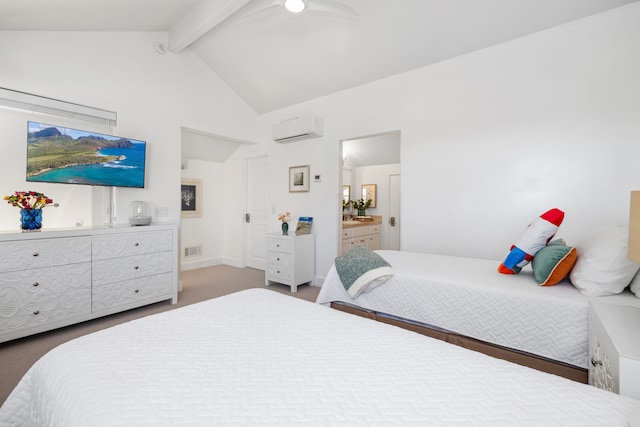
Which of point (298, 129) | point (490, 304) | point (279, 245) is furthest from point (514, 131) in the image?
point (279, 245)

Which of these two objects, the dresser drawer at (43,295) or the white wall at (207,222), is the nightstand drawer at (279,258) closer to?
the white wall at (207,222)

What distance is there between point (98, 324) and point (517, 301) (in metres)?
3.49

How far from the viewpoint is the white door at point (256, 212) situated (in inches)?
198

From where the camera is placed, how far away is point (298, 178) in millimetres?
4367

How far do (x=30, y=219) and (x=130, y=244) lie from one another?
78 centimetres

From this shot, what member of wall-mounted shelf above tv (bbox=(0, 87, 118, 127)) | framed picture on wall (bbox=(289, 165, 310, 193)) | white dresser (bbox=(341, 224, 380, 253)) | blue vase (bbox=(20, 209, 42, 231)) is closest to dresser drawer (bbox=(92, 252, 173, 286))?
blue vase (bbox=(20, 209, 42, 231))

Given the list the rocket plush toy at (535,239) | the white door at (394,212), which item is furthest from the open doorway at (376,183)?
the rocket plush toy at (535,239)

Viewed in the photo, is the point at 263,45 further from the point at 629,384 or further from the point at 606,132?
the point at 629,384

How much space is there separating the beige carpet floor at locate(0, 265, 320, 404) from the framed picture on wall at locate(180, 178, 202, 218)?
3.36 feet

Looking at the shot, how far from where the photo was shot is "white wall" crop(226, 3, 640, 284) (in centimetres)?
226

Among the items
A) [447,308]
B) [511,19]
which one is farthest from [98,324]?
[511,19]

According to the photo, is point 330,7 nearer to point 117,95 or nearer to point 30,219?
point 117,95

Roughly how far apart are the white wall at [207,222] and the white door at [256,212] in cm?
65

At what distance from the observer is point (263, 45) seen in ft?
11.4
